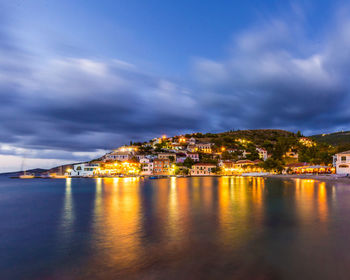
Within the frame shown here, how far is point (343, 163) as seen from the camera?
54250 millimetres

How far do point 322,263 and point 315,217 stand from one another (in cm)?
945

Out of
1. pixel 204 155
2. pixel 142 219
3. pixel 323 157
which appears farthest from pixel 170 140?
pixel 142 219

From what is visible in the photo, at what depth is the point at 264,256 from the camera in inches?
363

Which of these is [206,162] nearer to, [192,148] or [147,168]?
[192,148]

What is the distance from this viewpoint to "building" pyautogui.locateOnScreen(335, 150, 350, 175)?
173 ft

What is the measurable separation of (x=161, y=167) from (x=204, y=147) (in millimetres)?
30384

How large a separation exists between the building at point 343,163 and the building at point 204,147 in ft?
192

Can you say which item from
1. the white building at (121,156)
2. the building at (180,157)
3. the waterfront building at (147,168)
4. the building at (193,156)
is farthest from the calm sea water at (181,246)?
the white building at (121,156)

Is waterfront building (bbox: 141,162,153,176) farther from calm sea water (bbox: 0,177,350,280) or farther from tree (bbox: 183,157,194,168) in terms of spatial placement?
calm sea water (bbox: 0,177,350,280)

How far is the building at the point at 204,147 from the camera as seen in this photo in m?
111

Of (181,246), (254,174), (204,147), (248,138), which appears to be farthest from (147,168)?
(181,246)

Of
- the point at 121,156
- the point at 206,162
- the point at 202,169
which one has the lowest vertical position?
the point at 202,169

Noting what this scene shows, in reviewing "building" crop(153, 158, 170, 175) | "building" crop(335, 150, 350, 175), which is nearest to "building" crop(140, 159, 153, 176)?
"building" crop(153, 158, 170, 175)

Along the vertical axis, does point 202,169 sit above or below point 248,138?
below
